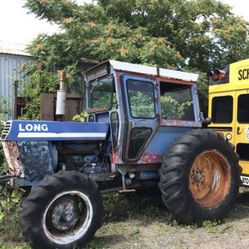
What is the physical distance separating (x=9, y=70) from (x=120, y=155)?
7599 millimetres

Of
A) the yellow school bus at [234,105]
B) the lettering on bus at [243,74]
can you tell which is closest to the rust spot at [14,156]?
the yellow school bus at [234,105]

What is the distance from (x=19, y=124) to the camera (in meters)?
5.86

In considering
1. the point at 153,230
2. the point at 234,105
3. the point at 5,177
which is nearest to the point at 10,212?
the point at 5,177

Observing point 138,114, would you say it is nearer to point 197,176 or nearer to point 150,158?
point 150,158

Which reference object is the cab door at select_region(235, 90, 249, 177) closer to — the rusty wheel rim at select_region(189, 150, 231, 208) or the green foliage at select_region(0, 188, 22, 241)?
the rusty wheel rim at select_region(189, 150, 231, 208)

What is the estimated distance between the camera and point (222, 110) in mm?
8766

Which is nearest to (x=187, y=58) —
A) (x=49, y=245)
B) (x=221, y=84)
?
(x=221, y=84)

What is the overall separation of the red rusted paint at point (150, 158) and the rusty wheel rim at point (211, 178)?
0.56m

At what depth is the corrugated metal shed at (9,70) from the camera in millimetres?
12930

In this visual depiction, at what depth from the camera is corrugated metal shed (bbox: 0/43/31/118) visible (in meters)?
12.9

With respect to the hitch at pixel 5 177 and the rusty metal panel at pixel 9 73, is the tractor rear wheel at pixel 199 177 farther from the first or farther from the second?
the rusty metal panel at pixel 9 73

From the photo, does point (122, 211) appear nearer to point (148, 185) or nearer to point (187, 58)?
point (148, 185)

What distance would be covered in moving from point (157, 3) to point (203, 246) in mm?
9278

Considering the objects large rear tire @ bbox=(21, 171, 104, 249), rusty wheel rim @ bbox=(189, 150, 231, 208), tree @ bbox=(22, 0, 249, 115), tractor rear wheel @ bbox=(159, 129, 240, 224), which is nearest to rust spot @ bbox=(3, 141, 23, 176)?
large rear tire @ bbox=(21, 171, 104, 249)
